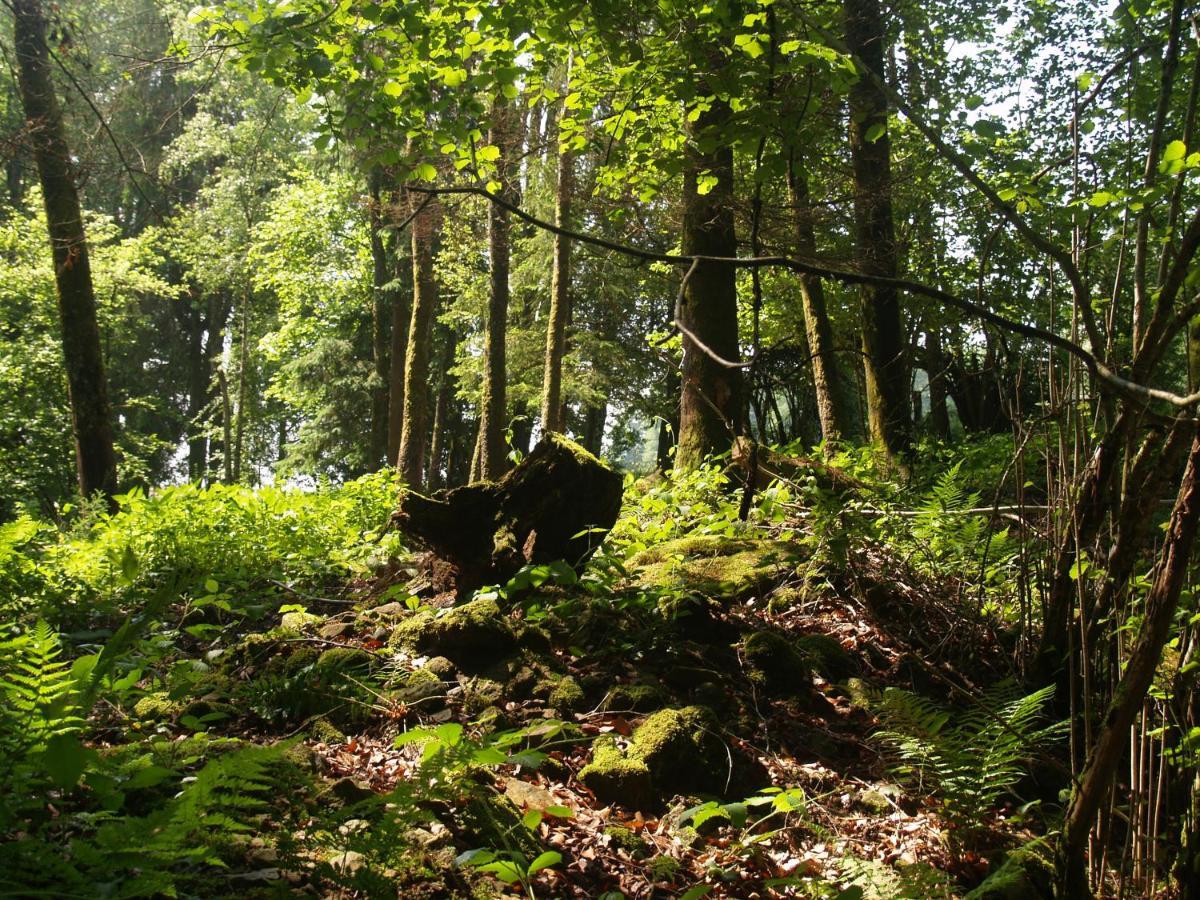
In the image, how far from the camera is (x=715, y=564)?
18.0 ft

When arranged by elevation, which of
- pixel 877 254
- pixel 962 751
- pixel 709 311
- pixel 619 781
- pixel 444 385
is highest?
pixel 877 254

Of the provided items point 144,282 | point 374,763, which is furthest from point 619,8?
point 144,282

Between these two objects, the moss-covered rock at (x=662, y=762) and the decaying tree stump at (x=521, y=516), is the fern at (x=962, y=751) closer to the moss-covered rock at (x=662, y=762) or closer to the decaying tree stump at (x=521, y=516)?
the moss-covered rock at (x=662, y=762)

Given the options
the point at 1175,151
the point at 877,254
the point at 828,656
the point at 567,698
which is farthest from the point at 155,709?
the point at 877,254

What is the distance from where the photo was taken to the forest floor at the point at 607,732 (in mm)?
2547

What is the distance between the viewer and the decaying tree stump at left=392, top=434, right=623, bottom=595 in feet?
16.8

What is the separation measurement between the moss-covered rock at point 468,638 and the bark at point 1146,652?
268cm

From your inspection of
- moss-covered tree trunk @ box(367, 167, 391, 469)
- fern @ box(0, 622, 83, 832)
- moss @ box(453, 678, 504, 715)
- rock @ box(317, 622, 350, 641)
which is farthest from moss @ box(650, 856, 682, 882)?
moss-covered tree trunk @ box(367, 167, 391, 469)

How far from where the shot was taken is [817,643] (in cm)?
460

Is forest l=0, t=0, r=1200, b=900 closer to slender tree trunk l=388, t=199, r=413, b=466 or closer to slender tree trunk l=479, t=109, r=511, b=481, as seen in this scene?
slender tree trunk l=479, t=109, r=511, b=481

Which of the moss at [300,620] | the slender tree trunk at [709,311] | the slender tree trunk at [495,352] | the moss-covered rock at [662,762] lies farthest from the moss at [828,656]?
the slender tree trunk at [495,352]

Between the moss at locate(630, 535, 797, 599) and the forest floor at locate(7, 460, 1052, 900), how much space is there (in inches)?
1.0

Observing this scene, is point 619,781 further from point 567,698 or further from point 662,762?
point 567,698

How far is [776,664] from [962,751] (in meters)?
1.25
